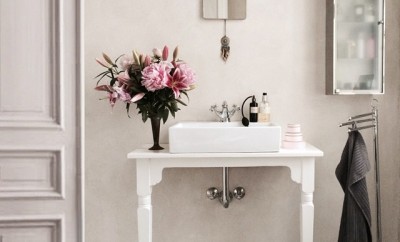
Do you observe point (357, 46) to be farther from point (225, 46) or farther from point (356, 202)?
point (356, 202)

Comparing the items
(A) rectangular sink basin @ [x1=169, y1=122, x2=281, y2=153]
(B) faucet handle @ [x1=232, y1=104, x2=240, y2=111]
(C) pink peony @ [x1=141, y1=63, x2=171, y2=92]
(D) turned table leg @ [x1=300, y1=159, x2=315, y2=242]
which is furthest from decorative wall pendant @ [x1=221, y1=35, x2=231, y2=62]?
(D) turned table leg @ [x1=300, y1=159, x2=315, y2=242]

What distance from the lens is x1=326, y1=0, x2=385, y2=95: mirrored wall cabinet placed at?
2400 millimetres

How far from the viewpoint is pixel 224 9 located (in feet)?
8.21

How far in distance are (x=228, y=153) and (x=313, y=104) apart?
0.73 metres

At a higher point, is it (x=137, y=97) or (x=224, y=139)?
(x=137, y=97)

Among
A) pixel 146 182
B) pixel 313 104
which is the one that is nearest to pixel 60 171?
pixel 146 182

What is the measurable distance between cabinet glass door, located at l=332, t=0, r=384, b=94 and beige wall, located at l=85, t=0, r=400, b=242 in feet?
0.48

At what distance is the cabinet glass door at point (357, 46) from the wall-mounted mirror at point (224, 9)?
0.54m

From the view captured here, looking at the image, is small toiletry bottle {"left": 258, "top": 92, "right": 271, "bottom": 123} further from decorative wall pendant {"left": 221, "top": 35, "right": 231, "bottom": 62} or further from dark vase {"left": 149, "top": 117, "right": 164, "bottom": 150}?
dark vase {"left": 149, "top": 117, "right": 164, "bottom": 150}

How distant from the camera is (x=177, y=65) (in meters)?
2.23

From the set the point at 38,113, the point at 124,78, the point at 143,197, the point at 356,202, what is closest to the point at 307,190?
the point at 356,202

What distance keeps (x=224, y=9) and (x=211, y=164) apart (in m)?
0.94

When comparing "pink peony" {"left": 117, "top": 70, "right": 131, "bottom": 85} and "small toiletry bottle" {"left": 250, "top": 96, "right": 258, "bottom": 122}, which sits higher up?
"pink peony" {"left": 117, "top": 70, "right": 131, "bottom": 85}

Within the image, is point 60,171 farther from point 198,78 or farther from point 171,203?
point 198,78
